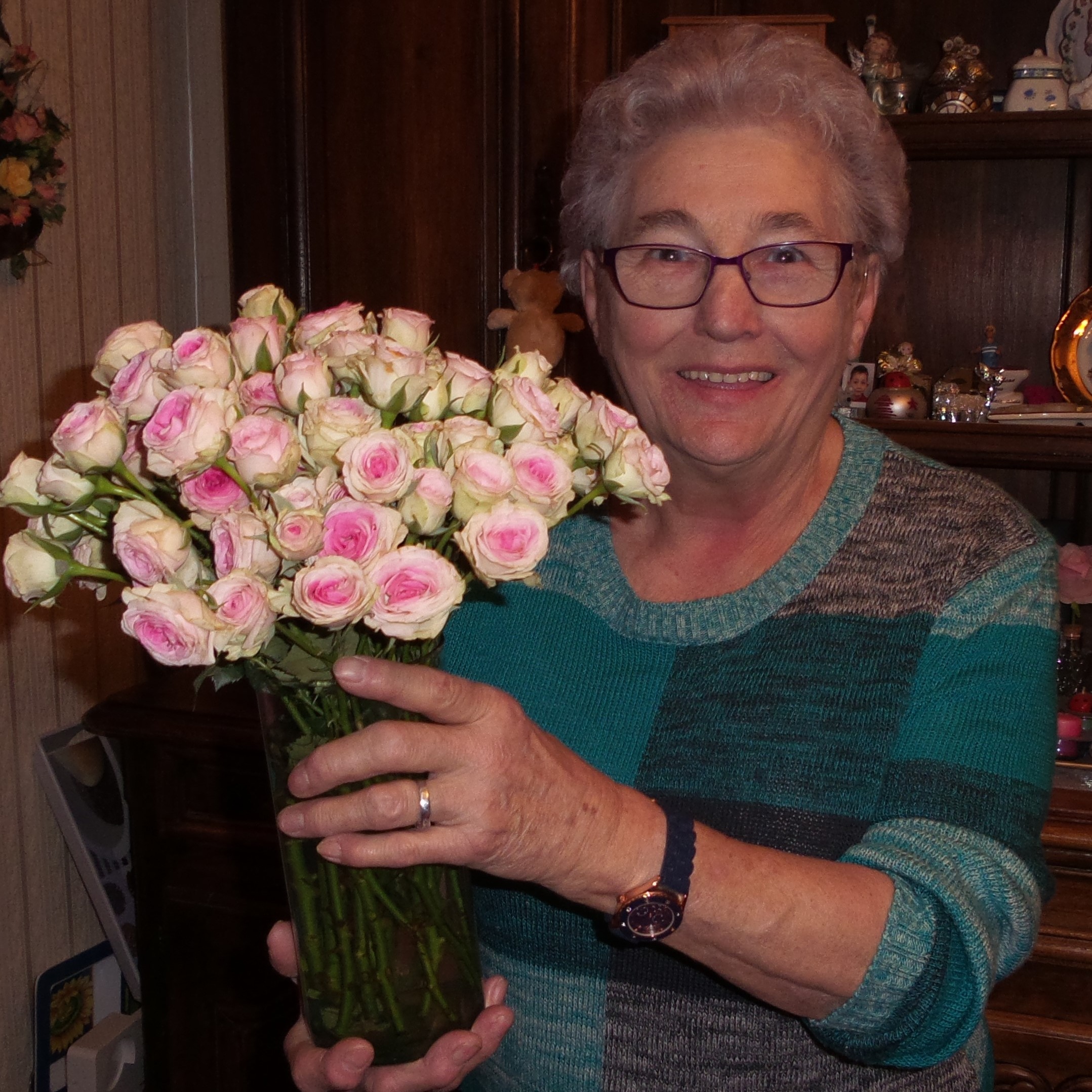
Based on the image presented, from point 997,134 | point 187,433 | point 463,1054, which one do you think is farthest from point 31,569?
point 997,134

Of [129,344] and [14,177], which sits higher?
[14,177]

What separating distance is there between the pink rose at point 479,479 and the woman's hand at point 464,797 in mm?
110

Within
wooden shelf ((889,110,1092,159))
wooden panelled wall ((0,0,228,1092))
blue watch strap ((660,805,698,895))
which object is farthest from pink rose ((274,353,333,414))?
wooden shelf ((889,110,1092,159))

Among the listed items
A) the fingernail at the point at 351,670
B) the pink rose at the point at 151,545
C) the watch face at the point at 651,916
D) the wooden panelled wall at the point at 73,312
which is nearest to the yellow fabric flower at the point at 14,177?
the wooden panelled wall at the point at 73,312

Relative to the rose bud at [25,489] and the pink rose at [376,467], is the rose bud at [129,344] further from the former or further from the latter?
the pink rose at [376,467]

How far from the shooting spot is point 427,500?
72cm

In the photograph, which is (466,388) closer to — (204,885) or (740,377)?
(740,377)

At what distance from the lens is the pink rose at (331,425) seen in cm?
70

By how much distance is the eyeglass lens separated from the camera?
3.68 feet

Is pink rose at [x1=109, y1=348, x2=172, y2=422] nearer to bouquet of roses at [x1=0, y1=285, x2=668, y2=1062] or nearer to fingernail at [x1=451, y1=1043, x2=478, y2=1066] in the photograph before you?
bouquet of roses at [x1=0, y1=285, x2=668, y2=1062]

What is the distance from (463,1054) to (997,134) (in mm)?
1668

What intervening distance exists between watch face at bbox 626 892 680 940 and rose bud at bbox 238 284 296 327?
465 millimetres

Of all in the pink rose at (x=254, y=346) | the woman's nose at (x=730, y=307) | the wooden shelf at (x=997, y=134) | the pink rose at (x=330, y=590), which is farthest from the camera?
the wooden shelf at (x=997, y=134)

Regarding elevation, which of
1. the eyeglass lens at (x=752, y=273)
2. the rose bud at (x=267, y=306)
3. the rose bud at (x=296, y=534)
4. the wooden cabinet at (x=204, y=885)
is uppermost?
the eyeglass lens at (x=752, y=273)
